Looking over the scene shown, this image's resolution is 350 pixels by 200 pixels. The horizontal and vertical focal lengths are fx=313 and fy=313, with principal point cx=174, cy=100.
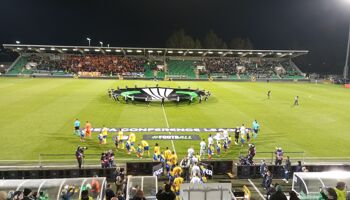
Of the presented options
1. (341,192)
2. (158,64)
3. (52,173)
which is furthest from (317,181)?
(158,64)

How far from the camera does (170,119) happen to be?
95.9 ft

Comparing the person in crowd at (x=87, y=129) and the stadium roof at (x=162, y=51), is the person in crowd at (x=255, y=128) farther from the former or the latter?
the stadium roof at (x=162, y=51)

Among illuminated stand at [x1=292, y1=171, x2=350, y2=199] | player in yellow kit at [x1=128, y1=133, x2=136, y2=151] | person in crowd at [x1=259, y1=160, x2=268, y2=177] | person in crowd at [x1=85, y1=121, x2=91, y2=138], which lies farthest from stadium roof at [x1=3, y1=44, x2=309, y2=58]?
illuminated stand at [x1=292, y1=171, x2=350, y2=199]

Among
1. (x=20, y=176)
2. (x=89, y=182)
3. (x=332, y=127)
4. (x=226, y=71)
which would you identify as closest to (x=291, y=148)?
(x=332, y=127)

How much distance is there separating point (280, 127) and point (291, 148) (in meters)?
5.80

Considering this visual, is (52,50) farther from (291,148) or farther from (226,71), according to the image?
(291,148)

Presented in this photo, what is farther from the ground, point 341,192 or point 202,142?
point 341,192

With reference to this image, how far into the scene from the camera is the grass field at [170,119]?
21469 mm

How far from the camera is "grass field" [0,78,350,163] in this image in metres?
21.5

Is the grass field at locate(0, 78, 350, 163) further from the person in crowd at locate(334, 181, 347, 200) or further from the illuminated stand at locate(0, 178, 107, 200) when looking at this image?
the person in crowd at locate(334, 181, 347, 200)

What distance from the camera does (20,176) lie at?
614 inches

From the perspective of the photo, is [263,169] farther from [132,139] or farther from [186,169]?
[132,139]

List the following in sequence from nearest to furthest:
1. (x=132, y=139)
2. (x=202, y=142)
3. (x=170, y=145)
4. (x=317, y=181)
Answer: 1. (x=317, y=181)
2. (x=202, y=142)
3. (x=132, y=139)
4. (x=170, y=145)

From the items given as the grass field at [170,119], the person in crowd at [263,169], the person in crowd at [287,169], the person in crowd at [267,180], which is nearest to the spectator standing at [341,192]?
the person in crowd at [267,180]
